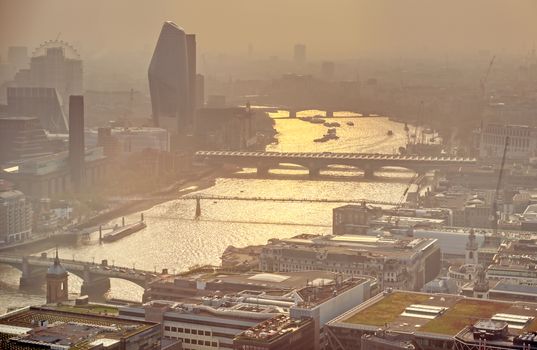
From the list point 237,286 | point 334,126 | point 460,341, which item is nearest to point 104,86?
point 334,126

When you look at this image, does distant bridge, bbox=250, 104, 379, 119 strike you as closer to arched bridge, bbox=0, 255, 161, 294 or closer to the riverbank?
the riverbank

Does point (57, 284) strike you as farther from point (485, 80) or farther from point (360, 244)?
point (485, 80)

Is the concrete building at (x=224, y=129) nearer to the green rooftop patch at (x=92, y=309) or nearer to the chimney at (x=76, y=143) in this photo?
the chimney at (x=76, y=143)


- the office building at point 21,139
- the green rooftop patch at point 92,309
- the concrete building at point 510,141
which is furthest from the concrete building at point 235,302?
the concrete building at point 510,141

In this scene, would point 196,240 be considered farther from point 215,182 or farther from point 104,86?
point 104,86

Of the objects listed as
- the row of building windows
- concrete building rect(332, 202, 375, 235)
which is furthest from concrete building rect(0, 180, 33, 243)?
the row of building windows

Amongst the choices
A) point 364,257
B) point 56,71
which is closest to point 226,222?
point 364,257

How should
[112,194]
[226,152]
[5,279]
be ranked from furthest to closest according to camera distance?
[226,152] < [112,194] < [5,279]
